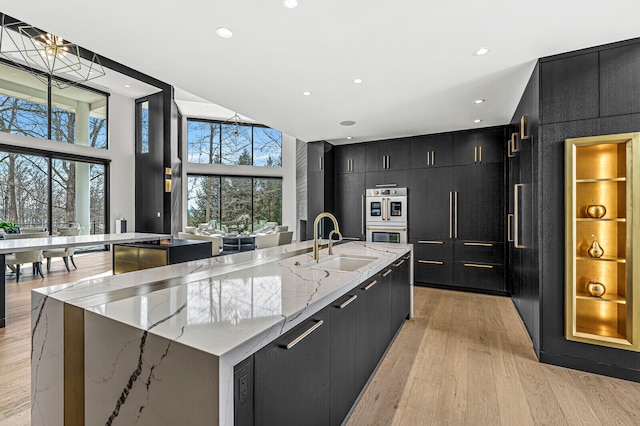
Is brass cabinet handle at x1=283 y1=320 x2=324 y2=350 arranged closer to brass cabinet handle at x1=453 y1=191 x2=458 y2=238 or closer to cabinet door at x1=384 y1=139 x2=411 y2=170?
brass cabinet handle at x1=453 y1=191 x2=458 y2=238

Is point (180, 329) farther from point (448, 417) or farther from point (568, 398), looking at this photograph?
point (568, 398)

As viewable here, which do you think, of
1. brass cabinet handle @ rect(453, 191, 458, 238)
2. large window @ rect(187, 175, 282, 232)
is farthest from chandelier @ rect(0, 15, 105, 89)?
brass cabinet handle @ rect(453, 191, 458, 238)

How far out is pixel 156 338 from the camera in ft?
2.92

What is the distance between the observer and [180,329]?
3.00 feet

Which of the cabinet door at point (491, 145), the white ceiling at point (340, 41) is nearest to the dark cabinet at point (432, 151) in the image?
the cabinet door at point (491, 145)

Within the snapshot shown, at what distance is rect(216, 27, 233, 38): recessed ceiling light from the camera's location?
211cm

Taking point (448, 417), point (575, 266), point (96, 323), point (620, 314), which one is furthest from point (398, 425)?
point (620, 314)

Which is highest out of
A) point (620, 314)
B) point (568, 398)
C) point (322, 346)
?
point (322, 346)

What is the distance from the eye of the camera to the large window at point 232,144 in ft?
29.9

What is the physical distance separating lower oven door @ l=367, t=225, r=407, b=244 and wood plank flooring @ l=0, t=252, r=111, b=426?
14.4 feet

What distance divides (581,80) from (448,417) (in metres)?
2.61

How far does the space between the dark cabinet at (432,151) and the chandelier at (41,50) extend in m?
4.47

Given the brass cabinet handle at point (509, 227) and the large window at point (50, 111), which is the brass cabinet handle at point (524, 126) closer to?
the brass cabinet handle at point (509, 227)

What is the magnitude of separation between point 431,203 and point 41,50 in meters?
5.75
